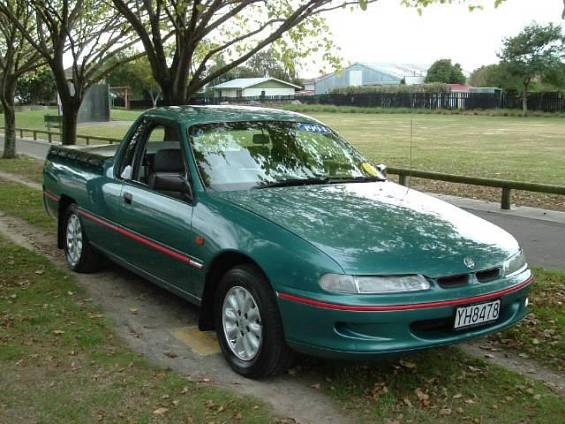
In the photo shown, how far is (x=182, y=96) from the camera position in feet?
36.4

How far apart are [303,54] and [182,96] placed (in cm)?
315

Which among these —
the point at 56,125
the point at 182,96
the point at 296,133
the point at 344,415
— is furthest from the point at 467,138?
the point at 344,415

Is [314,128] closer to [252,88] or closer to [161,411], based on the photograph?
[161,411]

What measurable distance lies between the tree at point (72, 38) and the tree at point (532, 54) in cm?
4384

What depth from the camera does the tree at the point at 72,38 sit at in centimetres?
1498

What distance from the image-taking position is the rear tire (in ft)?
21.6

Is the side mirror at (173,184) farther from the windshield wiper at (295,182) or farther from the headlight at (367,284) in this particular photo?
the headlight at (367,284)

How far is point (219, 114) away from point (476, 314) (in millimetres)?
2718

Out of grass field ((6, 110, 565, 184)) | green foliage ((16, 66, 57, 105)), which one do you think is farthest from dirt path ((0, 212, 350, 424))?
green foliage ((16, 66, 57, 105))

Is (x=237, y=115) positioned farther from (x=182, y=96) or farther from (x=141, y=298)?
(x=182, y=96)

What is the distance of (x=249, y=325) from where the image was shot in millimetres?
4164

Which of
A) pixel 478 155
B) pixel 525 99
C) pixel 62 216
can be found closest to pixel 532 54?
pixel 525 99

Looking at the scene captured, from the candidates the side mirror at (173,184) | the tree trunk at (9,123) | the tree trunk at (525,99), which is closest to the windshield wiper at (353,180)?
the side mirror at (173,184)

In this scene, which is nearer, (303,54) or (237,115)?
(237,115)
